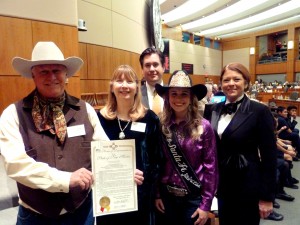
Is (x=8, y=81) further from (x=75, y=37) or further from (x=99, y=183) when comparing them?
(x=99, y=183)

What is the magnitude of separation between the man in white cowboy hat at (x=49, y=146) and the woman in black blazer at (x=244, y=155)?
914 millimetres

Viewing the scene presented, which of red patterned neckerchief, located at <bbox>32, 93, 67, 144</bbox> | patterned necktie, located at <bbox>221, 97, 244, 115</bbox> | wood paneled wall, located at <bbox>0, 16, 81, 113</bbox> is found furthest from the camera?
wood paneled wall, located at <bbox>0, 16, 81, 113</bbox>

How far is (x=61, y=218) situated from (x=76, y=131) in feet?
1.43

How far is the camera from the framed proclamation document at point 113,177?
130 cm

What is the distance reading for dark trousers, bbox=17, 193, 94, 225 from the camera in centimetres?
121

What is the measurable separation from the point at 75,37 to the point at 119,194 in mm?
4468

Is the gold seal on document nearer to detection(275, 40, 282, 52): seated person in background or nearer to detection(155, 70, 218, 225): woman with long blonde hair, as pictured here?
detection(155, 70, 218, 225): woman with long blonde hair

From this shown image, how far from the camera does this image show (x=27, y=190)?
46.8 inches

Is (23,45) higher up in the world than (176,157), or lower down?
higher up

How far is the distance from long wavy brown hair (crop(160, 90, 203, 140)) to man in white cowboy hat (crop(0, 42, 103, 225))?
480mm

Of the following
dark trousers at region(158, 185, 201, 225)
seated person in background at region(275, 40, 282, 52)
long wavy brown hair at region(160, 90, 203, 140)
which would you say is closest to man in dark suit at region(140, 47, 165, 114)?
long wavy brown hair at region(160, 90, 203, 140)

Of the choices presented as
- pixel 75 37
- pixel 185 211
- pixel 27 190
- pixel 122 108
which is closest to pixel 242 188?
pixel 185 211

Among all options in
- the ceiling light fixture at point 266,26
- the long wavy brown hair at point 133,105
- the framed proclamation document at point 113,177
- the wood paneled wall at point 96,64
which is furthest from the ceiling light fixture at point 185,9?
the framed proclamation document at point 113,177

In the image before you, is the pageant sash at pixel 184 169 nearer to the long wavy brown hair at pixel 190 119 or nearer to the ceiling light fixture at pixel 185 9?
the long wavy brown hair at pixel 190 119
